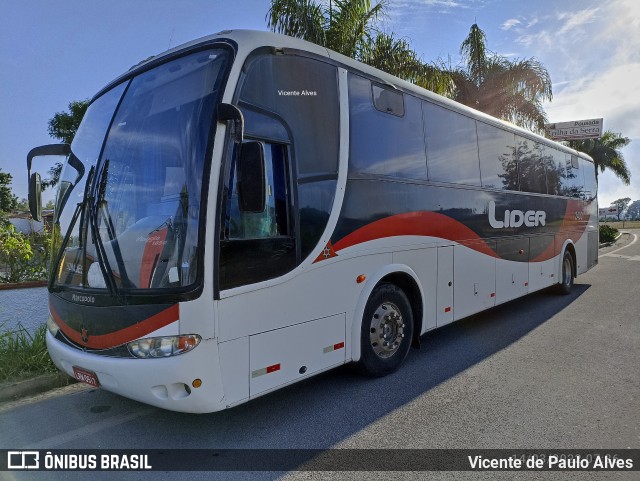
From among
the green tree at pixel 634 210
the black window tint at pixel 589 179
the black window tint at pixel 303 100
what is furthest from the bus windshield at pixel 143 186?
the green tree at pixel 634 210

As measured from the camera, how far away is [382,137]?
16.8ft

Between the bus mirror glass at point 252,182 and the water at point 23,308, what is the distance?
4.59 m

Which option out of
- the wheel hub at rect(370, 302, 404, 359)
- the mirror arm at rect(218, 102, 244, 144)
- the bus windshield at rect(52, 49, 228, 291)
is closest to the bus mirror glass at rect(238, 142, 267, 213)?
the mirror arm at rect(218, 102, 244, 144)

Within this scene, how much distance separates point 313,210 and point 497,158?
4596mm

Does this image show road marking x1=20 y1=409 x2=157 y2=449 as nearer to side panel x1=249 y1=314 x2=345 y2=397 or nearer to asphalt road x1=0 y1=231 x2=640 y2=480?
asphalt road x1=0 y1=231 x2=640 y2=480

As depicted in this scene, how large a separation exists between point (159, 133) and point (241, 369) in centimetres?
201

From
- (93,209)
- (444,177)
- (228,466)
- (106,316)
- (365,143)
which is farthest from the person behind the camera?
(444,177)

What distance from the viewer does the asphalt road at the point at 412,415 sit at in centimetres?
362

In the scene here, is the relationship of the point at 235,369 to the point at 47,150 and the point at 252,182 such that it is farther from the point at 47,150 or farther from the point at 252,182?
the point at 47,150

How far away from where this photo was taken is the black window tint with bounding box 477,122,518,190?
23.3 feet

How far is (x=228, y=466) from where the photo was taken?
10.9 ft

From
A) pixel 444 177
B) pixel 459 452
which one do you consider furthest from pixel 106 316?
pixel 444 177

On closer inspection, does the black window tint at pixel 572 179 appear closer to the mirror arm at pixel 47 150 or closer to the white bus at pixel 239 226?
the white bus at pixel 239 226

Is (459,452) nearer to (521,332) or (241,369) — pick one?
(241,369)
